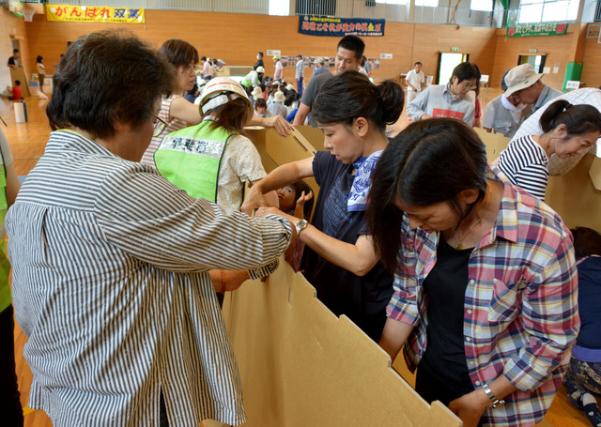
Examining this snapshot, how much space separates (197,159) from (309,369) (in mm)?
824

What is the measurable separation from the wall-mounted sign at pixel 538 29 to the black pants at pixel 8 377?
1771 cm

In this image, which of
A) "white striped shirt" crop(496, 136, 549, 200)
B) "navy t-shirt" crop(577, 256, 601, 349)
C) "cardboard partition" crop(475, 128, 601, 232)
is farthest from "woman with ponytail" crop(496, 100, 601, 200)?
"cardboard partition" crop(475, 128, 601, 232)

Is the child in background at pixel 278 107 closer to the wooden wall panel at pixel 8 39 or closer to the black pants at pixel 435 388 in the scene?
the black pants at pixel 435 388

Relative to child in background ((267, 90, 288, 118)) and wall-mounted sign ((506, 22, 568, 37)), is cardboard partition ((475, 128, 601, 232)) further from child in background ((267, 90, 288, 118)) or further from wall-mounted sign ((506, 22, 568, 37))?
wall-mounted sign ((506, 22, 568, 37))

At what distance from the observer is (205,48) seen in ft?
51.9

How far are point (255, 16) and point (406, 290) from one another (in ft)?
54.4

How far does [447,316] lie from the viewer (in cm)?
112

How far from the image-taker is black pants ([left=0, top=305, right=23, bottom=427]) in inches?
57.2

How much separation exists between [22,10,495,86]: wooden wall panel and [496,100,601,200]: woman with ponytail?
14.6 metres

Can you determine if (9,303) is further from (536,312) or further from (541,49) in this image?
(541,49)

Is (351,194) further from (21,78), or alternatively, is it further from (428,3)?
(428,3)

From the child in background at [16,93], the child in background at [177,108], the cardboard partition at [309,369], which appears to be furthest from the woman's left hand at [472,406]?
the child in background at [16,93]

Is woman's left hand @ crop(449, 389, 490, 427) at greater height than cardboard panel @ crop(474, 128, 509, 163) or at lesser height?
lesser

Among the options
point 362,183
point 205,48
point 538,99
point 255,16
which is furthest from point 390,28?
point 362,183
